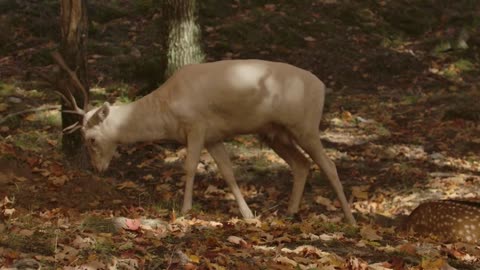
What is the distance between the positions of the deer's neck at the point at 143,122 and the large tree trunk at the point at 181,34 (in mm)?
2954

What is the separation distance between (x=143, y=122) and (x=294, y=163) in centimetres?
178

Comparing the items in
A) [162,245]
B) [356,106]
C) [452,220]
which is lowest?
[356,106]

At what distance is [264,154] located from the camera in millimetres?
9852

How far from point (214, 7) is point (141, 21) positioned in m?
1.69

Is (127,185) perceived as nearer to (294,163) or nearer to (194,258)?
(294,163)

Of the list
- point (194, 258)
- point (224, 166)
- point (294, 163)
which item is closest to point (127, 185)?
point (224, 166)

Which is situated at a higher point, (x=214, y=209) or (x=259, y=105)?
(x=259, y=105)

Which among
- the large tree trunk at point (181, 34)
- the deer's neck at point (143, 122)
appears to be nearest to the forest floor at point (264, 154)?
the deer's neck at point (143, 122)

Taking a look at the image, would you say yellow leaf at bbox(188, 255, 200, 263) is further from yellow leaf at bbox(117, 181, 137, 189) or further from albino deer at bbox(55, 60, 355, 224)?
yellow leaf at bbox(117, 181, 137, 189)

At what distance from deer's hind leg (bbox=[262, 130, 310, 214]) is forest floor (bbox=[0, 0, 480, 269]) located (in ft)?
0.94

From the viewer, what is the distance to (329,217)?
785 cm

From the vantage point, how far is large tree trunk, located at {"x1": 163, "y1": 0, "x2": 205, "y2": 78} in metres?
10.2

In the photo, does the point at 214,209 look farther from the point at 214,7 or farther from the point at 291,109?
the point at 214,7

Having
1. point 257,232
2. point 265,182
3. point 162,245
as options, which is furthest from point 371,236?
point 265,182
